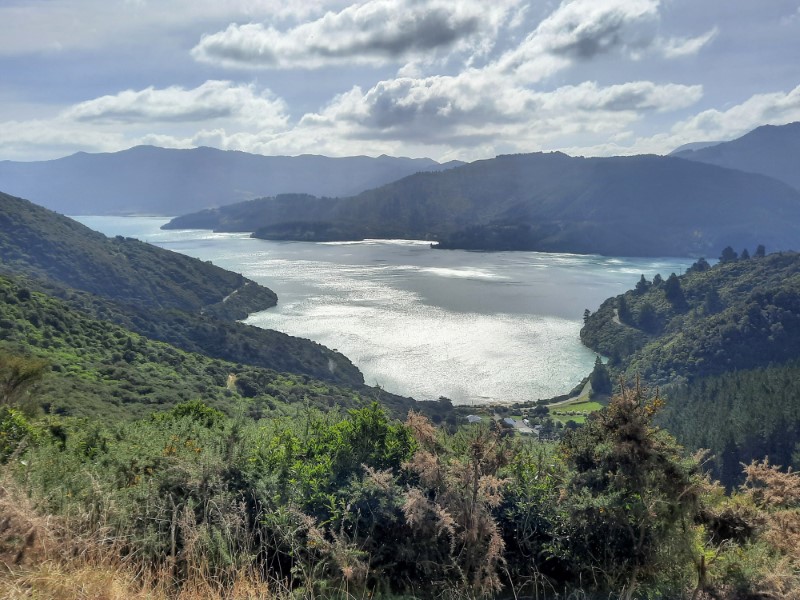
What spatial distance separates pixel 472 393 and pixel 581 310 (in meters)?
38.4

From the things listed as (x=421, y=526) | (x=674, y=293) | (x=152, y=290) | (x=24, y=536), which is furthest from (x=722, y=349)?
(x=152, y=290)

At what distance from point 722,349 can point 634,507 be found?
6826cm

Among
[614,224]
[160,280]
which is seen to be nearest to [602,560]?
[160,280]

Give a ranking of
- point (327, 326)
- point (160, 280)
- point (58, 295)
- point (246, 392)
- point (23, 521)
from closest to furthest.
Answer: point (23, 521), point (246, 392), point (58, 295), point (327, 326), point (160, 280)

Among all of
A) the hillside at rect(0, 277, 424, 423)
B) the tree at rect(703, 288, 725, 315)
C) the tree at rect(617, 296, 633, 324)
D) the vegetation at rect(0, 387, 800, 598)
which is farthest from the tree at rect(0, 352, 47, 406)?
the tree at rect(703, 288, 725, 315)

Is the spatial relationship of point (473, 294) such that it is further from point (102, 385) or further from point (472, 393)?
point (102, 385)

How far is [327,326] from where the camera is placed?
67125 millimetres

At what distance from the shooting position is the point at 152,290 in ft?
236

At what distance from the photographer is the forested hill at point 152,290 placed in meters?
48.9

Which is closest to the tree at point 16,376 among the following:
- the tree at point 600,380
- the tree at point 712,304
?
the tree at point 600,380

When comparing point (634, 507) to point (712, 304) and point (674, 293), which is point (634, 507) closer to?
point (712, 304)

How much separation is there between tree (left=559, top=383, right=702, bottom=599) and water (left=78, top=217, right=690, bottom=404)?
139 feet

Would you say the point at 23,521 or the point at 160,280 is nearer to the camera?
the point at 23,521

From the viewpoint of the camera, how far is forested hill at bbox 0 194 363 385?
48906 millimetres
